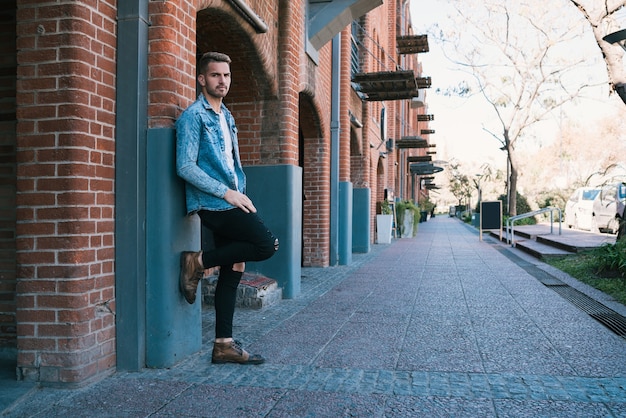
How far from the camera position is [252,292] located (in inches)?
236

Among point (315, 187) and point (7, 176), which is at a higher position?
point (315, 187)

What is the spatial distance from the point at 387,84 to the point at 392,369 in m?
9.08

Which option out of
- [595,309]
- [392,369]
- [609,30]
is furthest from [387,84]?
[392,369]

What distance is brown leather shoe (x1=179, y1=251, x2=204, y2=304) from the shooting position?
3861mm

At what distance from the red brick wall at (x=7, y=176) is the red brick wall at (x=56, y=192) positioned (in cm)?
51

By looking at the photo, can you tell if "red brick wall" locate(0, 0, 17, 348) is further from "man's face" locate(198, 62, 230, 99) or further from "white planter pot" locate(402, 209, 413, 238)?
"white planter pot" locate(402, 209, 413, 238)

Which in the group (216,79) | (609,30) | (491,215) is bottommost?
(491,215)

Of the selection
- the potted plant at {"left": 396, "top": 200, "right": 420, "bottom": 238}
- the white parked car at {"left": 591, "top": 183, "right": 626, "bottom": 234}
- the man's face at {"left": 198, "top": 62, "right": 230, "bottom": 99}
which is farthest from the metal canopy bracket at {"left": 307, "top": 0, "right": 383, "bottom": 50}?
the white parked car at {"left": 591, "top": 183, "right": 626, "bottom": 234}

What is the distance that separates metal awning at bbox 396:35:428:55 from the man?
17.1m

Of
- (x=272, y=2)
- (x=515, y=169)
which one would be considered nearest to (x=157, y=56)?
(x=272, y=2)

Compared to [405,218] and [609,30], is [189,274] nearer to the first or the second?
[609,30]

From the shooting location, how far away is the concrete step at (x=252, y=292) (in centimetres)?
601

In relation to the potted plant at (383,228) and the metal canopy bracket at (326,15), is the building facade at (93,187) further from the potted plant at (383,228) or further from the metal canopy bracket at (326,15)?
the potted plant at (383,228)

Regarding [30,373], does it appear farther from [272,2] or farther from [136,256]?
[272,2]
